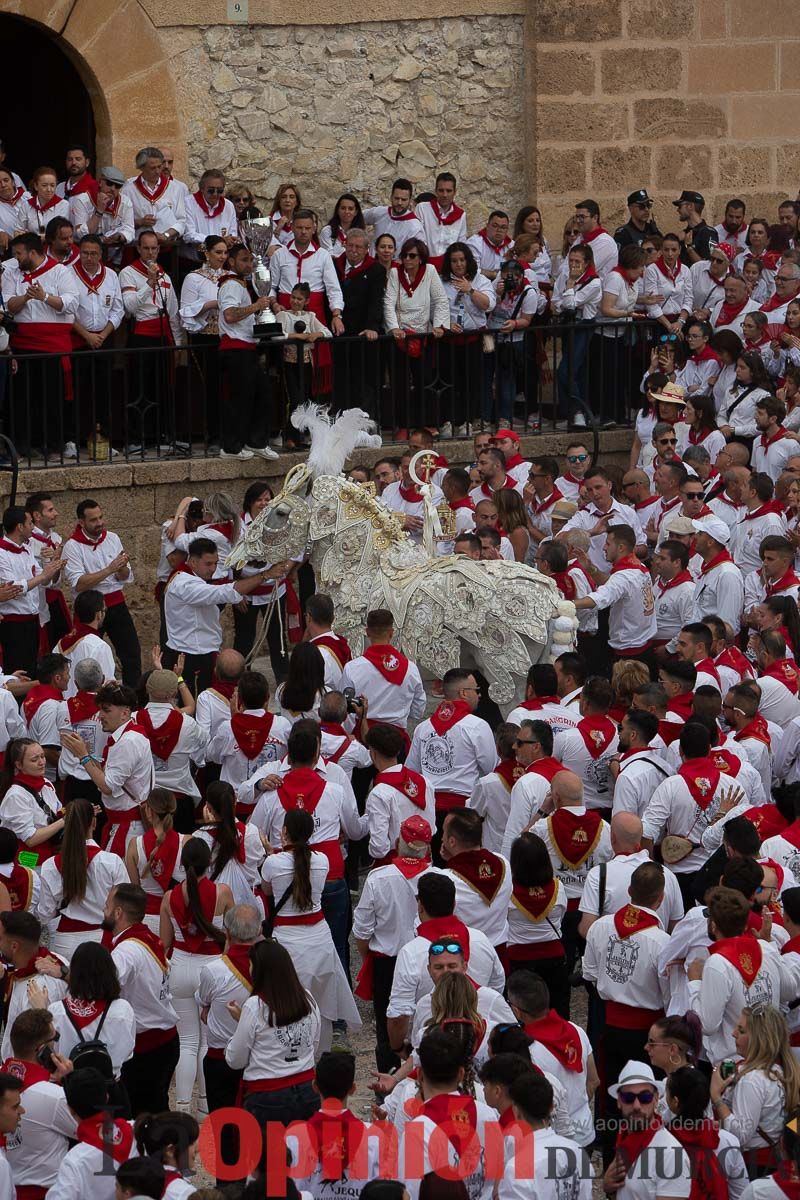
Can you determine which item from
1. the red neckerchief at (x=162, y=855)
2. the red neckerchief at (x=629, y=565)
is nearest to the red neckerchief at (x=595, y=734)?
the red neckerchief at (x=162, y=855)

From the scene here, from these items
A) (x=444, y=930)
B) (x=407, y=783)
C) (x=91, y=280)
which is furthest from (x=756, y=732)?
(x=91, y=280)

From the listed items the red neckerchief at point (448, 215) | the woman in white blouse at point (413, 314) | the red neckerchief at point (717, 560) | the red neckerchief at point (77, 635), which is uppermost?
the red neckerchief at point (448, 215)

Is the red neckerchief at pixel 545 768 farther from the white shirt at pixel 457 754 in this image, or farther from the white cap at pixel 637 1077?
the white cap at pixel 637 1077

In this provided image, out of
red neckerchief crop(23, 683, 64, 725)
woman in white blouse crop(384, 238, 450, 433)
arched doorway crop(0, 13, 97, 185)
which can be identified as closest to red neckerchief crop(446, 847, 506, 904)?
red neckerchief crop(23, 683, 64, 725)

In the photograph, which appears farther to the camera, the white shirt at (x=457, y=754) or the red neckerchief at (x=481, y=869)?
the white shirt at (x=457, y=754)

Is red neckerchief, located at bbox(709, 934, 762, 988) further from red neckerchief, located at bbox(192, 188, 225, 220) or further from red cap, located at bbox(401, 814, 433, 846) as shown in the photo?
red neckerchief, located at bbox(192, 188, 225, 220)

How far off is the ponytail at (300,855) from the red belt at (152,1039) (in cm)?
80

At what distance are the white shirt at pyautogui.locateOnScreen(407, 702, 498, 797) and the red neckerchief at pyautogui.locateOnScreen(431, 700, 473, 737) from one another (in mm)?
14

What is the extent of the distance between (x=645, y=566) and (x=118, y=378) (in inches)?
191

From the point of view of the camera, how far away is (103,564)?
1391 centimetres

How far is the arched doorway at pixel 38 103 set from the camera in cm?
1830

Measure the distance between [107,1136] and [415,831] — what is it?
2386 millimetres

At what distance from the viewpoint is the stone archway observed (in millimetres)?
17203

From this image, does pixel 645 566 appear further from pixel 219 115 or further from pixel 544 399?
pixel 219 115
